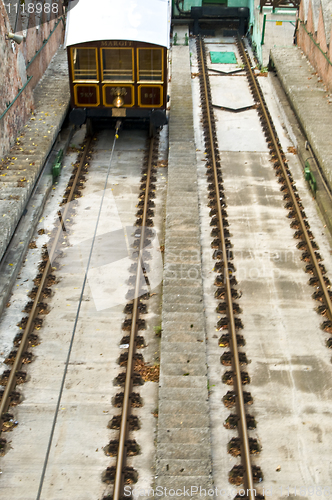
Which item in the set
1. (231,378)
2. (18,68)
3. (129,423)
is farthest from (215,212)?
(18,68)

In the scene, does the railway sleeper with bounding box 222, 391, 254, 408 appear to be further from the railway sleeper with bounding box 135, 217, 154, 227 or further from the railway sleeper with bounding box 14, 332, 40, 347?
the railway sleeper with bounding box 135, 217, 154, 227

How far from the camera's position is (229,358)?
866 centimetres

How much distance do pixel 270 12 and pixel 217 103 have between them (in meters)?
7.67

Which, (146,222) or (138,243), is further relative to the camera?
(146,222)

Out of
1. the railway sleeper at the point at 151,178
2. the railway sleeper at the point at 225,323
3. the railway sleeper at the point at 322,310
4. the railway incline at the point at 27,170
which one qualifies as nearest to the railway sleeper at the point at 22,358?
the railway incline at the point at 27,170

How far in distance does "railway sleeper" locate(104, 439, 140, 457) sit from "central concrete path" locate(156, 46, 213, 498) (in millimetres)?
452

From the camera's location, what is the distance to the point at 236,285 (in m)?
10.3

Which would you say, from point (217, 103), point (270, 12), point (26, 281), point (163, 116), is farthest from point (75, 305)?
point (270, 12)

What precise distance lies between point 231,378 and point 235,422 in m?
0.86

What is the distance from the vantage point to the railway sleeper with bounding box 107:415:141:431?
7.55 metres

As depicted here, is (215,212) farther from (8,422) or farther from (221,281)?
(8,422)

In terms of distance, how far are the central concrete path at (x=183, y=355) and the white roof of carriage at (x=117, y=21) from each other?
11.8ft

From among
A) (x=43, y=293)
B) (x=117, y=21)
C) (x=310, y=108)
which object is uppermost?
(x=117, y=21)

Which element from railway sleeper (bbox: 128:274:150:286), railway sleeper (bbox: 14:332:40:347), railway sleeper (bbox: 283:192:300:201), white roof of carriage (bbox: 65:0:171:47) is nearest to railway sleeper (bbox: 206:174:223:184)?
railway sleeper (bbox: 283:192:300:201)
